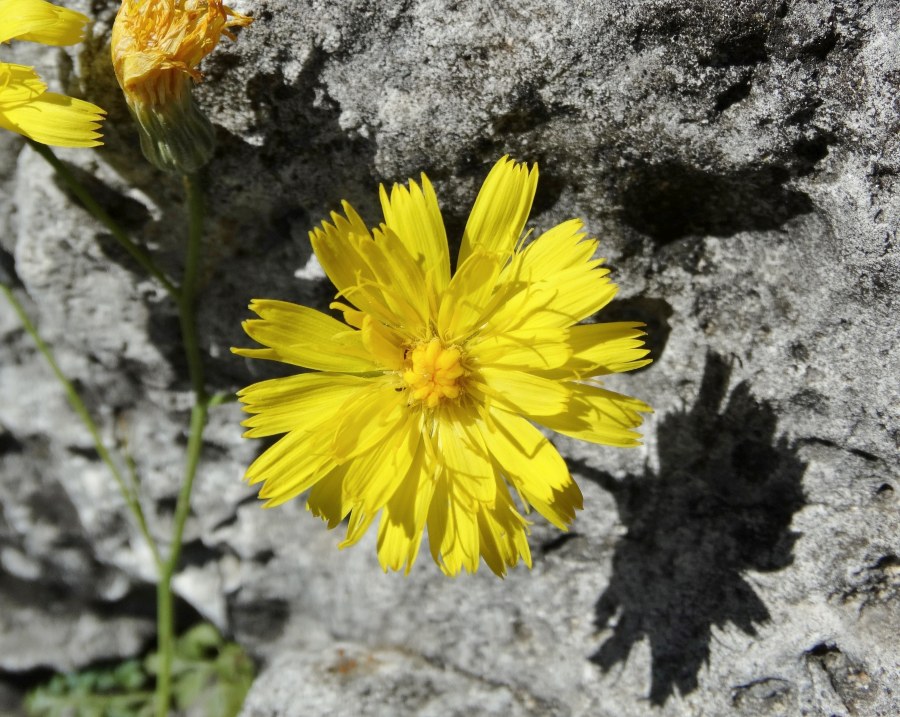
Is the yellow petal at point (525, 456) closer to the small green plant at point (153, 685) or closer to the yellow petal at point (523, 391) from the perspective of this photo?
the yellow petal at point (523, 391)

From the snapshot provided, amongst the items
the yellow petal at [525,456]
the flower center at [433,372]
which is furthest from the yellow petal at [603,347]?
the flower center at [433,372]

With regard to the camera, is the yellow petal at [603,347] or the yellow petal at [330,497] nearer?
the yellow petal at [603,347]

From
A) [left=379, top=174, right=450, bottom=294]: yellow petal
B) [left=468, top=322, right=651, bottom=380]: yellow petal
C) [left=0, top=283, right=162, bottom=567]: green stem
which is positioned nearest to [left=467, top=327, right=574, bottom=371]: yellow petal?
[left=468, top=322, right=651, bottom=380]: yellow petal

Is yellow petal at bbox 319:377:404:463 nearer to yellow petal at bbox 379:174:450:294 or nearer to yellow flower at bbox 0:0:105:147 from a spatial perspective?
yellow petal at bbox 379:174:450:294

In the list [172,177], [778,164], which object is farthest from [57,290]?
[778,164]

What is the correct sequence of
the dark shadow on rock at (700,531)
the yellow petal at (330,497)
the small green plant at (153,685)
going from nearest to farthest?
the yellow petal at (330,497), the dark shadow on rock at (700,531), the small green plant at (153,685)

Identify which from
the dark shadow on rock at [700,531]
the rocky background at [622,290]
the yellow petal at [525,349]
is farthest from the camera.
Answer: the dark shadow on rock at [700,531]
